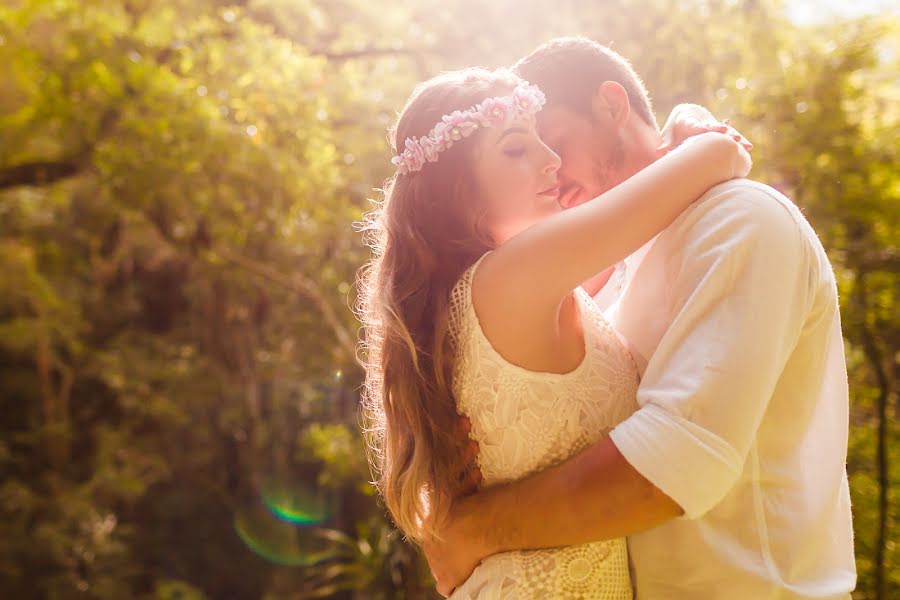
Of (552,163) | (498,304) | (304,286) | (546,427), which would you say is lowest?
(304,286)

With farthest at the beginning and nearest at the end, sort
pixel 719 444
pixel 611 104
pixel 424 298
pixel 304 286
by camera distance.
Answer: pixel 304 286 → pixel 611 104 → pixel 424 298 → pixel 719 444

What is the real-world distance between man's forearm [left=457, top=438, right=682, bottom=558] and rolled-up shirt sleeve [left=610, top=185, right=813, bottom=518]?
3 centimetres

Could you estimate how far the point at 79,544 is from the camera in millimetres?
10375

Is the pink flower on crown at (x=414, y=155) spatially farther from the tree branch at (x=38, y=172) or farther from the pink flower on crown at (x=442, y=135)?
the tree branch at (x=38, y=172)

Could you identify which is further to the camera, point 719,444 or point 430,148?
point 430,148

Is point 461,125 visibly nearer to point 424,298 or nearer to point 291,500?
point 424,298

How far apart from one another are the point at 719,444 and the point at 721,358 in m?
0.14

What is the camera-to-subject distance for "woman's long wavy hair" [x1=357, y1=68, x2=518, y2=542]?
182 centimetres

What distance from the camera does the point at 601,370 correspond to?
1.71 metres

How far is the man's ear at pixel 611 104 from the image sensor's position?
2109mm

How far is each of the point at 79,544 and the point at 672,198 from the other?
34.3 ft

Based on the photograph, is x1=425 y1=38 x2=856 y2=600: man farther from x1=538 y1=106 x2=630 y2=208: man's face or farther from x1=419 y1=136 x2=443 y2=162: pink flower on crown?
x1=419 y1=136 x2=443 y2=162: pink flower on crown

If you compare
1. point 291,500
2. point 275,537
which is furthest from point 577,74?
point 291,500

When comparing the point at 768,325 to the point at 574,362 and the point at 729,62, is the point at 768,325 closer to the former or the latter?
the point at 574,362
